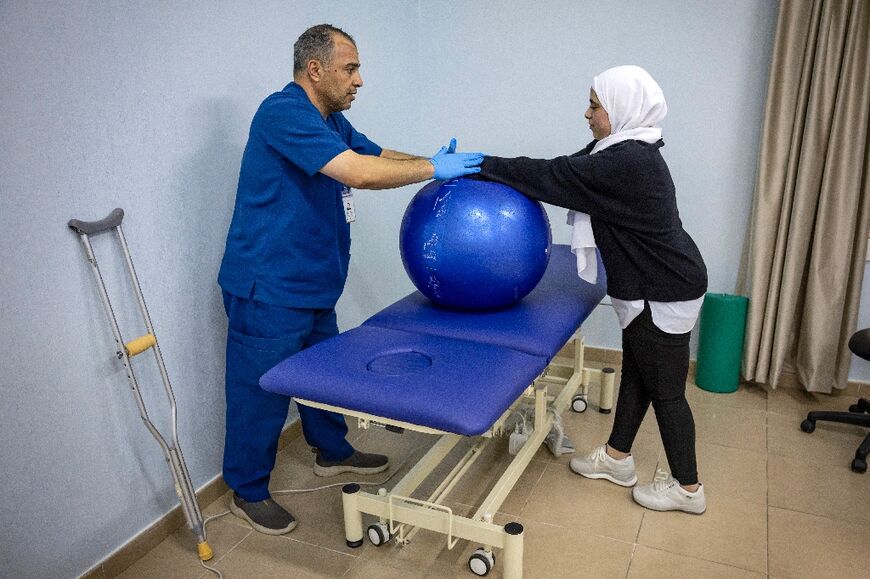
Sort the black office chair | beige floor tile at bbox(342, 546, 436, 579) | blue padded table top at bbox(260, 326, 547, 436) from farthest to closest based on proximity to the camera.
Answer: the black office chair < beige floor tile at bbox(342, 546, 436, 579) < blue padded table top at bbox(260, 326, 547, 436)

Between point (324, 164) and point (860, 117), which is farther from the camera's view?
point (860, 117)

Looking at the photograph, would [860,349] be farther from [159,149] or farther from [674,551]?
[159,149]

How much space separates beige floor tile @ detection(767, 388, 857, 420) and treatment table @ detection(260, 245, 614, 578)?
1295mm

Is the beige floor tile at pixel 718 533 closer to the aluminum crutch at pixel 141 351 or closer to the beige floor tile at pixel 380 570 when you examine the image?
the beige floor tile at pixel 380 570

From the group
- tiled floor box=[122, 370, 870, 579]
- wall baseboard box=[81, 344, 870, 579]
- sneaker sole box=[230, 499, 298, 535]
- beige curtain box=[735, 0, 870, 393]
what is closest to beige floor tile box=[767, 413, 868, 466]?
tiled floor box=[122, 370, 870, 579]

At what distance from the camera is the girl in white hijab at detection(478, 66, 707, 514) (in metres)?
1.89

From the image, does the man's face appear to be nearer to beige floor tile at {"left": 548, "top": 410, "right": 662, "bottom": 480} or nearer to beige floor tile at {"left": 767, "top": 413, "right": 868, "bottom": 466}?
beige floor tile at {"left": 548, "top": 410, "right": 662, "bottom": 480}

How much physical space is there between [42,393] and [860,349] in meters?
2.89

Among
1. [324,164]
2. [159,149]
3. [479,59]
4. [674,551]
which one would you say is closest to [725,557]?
[674,551]

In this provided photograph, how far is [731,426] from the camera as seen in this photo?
9.46ft

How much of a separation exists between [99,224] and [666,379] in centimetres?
181

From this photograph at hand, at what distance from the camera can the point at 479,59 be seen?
Answer: 3.56 meters

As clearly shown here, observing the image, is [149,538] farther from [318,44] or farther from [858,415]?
[858,415]

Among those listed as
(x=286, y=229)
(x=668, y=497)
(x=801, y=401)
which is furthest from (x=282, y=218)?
(x=801, y=401)
